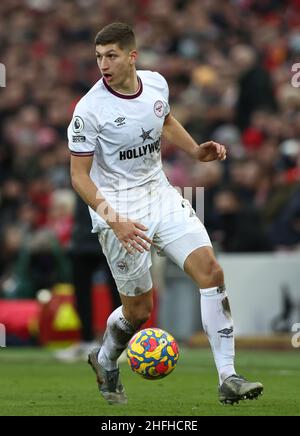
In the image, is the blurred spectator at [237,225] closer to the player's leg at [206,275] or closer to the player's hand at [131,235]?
the player's leg at [206,275]

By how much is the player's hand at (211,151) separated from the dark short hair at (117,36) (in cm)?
82

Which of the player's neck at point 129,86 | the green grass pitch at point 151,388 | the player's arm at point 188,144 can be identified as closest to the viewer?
the green grass pitch at point 151,388

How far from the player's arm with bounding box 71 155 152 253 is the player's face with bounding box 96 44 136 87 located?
0.56 m

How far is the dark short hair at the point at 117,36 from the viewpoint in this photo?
8898 mm

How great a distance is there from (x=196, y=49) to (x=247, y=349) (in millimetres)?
7507

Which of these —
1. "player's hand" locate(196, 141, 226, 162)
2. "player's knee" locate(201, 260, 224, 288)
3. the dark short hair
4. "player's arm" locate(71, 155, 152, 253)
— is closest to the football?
"player's knee" locate(201, 260, 224, 288)

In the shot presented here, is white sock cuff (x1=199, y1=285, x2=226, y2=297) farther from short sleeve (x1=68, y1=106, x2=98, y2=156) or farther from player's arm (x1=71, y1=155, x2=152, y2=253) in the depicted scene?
short sleeve (x1=68, y1=106, x2=98, y2=156)

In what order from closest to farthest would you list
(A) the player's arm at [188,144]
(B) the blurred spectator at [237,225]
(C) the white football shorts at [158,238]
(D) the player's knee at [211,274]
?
(D) the player's knee at [211,274] → (C) the white football shorts at [158,238] → (A) the player's arm at [188,144] → (B) the blurred spectator at [237,225]

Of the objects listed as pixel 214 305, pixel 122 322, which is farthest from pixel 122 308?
pixel 214 305

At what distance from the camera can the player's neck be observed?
9070 millimetres

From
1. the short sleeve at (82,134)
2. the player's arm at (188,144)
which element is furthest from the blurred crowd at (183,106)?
the short sleeve at (82,134)

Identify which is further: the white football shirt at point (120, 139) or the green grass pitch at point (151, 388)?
the white football shirt at point (120, 139)

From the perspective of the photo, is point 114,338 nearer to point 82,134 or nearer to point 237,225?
point 82,134

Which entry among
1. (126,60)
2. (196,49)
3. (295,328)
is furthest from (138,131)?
(196,49)
